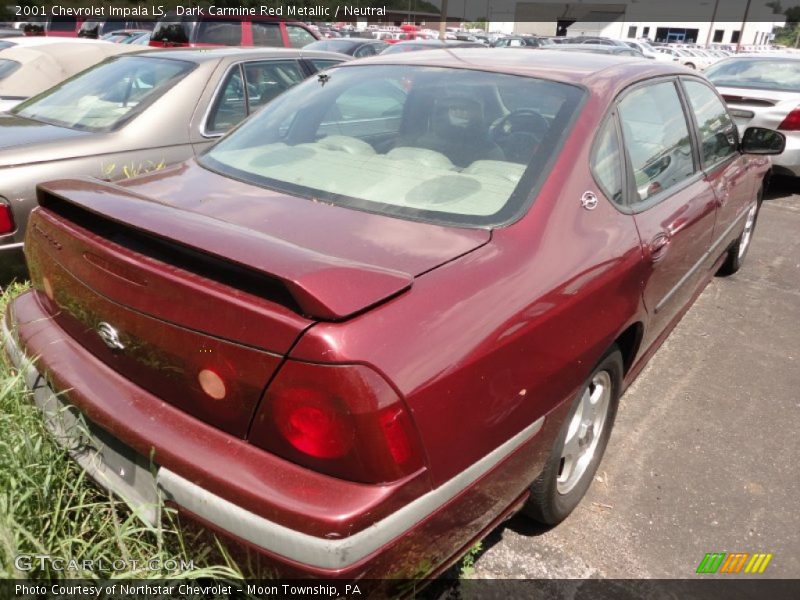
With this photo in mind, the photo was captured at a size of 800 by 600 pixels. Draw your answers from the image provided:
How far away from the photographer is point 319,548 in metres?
1.36

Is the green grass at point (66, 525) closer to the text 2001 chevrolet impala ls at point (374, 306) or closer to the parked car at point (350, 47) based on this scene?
the text 2001 chevrolet impala ls at point (374, 306)

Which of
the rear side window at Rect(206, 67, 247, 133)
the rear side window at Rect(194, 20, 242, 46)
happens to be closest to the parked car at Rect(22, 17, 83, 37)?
the rear side window at Rect(194, 20, 242, 46)

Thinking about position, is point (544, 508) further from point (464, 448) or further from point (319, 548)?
point (319, 548)

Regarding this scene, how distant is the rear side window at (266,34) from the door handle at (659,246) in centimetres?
908

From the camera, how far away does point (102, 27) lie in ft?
60.1

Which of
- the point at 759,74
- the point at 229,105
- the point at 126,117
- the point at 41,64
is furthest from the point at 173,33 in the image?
the point at 759,74

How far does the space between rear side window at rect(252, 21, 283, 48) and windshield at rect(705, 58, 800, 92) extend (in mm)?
6638

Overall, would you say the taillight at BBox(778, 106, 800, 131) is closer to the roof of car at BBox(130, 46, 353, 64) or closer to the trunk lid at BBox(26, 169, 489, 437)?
the roof of car at BBox(130, 46, 353, 64)

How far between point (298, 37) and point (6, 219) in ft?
30.1

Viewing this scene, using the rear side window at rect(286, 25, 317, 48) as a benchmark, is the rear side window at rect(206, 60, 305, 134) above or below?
below

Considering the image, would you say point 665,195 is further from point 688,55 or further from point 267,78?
point 688,55

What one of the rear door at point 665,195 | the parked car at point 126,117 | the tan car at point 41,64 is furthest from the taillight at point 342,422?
the tan car at point 41,64

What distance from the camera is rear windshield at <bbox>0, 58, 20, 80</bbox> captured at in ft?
20.0
